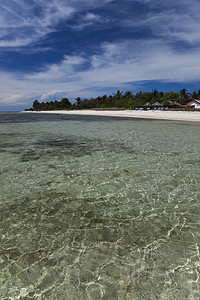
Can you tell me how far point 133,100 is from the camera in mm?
87438

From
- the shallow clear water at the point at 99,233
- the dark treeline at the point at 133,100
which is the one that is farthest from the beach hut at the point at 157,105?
the shallow clear water at the point at 99,233

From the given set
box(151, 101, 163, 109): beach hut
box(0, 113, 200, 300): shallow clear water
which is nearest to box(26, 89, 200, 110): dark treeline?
box(151, 101, 163, 109): beach hut

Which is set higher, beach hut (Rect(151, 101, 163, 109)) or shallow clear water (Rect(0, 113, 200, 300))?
beach hut (Rect(151, 101, 163, 109))

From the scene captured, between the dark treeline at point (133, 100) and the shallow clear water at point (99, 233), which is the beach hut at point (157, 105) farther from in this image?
the shallow clear water at point (99, 233)

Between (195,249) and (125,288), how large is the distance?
163 cm

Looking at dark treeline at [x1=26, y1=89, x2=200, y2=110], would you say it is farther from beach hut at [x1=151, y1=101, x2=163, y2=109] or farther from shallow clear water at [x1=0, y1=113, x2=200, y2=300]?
shallow clear water at [x1=0, y1=113, x2=200, y2=300]

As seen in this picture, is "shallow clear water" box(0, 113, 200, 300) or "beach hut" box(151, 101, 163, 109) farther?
"beach hut" box(151, 101, 163, 109)

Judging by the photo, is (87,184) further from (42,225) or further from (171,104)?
(171,104)

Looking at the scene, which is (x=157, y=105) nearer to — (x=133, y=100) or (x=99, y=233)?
(x=133, y=100)

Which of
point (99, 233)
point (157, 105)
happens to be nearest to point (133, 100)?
point (157, 105)

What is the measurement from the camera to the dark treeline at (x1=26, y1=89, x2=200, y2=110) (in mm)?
76812

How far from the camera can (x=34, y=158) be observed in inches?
359

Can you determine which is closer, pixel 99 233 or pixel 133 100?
pixel 99 233

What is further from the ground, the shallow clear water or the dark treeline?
the dark treeline
